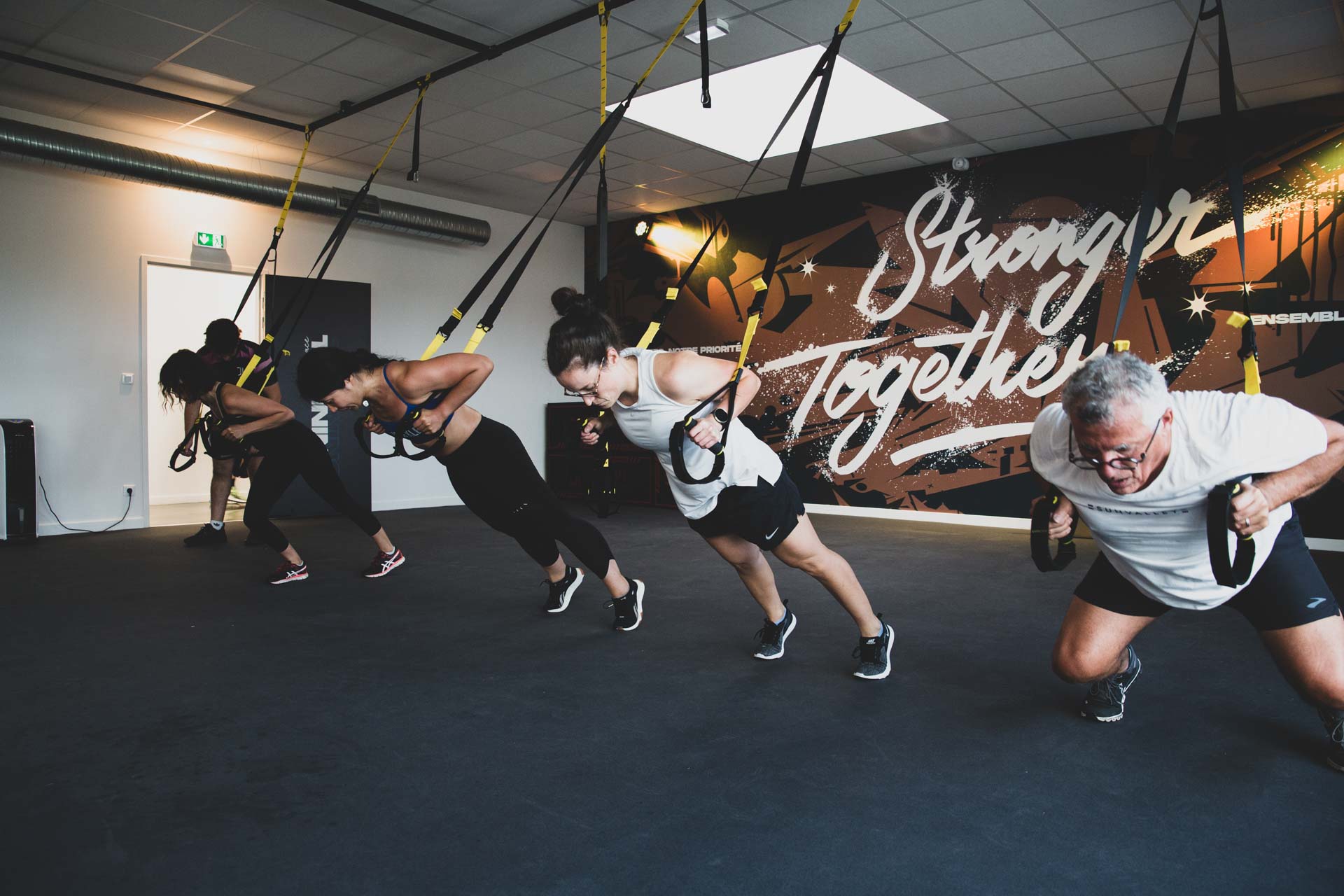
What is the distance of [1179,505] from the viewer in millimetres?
1920

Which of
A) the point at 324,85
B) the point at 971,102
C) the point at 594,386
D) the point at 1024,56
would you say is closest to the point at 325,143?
the point at 324,85

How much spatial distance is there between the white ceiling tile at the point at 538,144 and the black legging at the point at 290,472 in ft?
10.3

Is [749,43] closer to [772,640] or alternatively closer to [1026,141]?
[1026,141]

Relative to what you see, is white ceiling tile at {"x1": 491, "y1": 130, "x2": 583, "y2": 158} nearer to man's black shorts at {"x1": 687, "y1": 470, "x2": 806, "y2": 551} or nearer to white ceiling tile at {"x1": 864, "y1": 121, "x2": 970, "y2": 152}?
white ceiling tile at {"x1": 864, "y1": 121, "x2": 970, "y2": 152}

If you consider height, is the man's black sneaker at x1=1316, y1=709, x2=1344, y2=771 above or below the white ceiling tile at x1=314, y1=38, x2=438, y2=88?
below

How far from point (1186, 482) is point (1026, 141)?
17.7 ft

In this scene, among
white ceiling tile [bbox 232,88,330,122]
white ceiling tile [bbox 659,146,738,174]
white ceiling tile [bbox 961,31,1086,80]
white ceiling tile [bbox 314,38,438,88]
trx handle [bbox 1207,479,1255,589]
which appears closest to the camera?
trx handle [bbox 1207,479,1255,589]

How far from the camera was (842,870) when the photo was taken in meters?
1.66

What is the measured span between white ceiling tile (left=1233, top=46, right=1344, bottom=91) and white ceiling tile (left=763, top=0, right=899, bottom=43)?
215cm

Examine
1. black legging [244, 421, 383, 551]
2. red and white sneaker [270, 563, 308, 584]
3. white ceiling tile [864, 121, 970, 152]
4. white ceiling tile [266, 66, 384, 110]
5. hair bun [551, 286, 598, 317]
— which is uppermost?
white ceiling tile [864, 121, 970, 152]

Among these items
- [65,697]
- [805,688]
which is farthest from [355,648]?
[805,688]

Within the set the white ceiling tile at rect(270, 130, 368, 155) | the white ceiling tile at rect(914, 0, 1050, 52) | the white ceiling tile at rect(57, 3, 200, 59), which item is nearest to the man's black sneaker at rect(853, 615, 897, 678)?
the white ceiling tile at rect(914, 0, 1050, 52)

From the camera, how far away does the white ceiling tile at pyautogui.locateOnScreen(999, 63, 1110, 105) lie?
5.18 m

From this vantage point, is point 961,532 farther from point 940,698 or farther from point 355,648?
point 355,648
